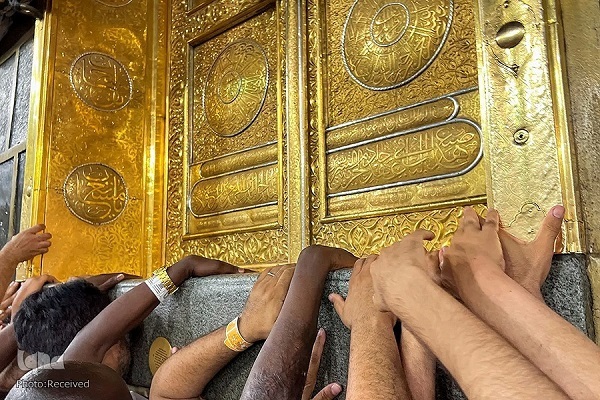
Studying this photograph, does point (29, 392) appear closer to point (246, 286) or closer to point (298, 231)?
→ point (246, 286)

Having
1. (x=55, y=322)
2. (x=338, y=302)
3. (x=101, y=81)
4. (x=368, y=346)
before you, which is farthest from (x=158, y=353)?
(x=101, y=81)

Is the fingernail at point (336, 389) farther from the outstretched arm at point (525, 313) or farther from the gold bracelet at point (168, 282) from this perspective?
the gold bracelet at point (168, 282)

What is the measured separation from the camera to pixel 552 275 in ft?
3.41

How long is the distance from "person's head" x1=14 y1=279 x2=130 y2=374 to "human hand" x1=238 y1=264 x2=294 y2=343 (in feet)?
2.70

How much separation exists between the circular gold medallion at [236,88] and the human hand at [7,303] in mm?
1453

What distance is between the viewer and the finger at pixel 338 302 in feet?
4.18

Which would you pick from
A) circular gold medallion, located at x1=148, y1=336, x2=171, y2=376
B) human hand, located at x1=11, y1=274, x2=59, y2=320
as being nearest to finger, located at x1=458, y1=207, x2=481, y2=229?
circular gold medallion, located at x1=148, y1=336, x2=171, y2=376

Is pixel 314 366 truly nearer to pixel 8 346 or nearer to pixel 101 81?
pixel 8 346

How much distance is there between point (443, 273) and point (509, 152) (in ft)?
1.44

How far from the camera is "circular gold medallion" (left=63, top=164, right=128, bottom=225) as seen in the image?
3.25 m

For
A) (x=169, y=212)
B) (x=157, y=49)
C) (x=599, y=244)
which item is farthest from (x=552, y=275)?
(x=157, y=49)

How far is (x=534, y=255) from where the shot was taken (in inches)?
40.4

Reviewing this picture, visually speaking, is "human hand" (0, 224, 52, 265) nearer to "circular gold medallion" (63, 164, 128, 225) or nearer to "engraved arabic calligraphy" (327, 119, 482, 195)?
"circular gold medallion" (63, 164, 128, 225)

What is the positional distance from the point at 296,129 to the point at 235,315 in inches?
50.3
